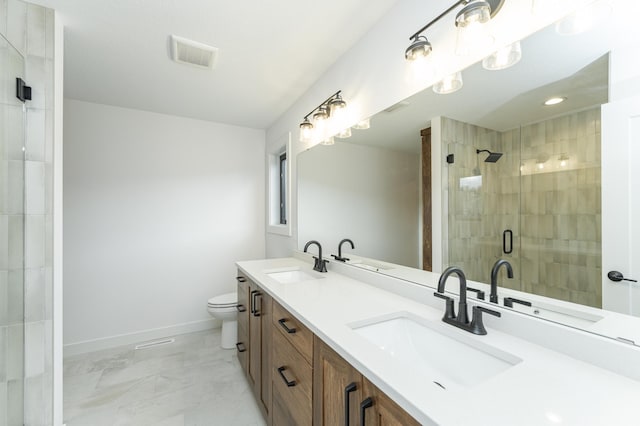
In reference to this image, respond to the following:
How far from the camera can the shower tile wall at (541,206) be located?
791mm

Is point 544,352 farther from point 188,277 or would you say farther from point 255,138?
point 255,138

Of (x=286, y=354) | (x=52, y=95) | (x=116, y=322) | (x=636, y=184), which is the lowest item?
(x=116, y=322)

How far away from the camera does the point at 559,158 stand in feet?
2.75

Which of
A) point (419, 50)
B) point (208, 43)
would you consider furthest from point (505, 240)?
point (208, 43)

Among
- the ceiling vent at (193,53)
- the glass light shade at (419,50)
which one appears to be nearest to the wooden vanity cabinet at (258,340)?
the glass light shade at (419,50)

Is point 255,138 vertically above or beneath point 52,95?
above

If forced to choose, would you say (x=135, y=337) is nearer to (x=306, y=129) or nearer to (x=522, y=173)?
(x=306, y=129)

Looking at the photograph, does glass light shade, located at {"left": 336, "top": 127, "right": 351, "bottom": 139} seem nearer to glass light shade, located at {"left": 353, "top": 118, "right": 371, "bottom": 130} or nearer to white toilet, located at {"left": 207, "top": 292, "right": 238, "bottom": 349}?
glass light shade, located at {"left": 353, "top": 118, "right": 371, "bottom": 130}

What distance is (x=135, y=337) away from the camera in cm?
276

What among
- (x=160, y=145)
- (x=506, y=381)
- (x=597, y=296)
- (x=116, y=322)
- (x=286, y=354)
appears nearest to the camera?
(x=506, y=381)

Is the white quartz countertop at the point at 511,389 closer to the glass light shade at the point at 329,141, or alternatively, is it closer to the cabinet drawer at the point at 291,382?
the cabinet drawer at the point at 291,382

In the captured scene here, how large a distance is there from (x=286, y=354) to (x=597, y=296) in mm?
1181

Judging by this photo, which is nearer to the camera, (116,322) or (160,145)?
(116,322)

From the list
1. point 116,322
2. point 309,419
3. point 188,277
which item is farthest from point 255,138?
point 309,419
